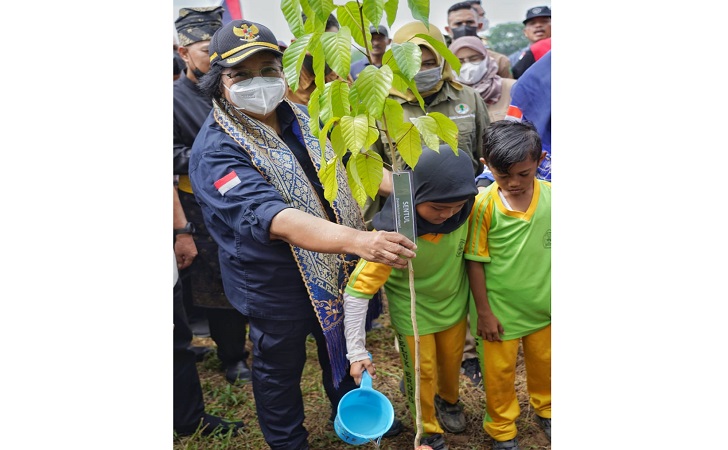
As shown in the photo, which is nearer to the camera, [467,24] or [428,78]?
[428,78]

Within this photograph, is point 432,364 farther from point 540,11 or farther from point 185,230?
point 540,11

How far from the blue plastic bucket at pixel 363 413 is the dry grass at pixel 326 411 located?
59 cm

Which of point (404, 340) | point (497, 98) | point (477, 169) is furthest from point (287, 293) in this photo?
point (497, 98)

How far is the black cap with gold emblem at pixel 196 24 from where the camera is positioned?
3.74m

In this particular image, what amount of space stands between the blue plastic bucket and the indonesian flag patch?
32.3 inches

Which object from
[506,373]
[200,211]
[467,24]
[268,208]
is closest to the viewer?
[268,208]

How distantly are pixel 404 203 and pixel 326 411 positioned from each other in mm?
1756

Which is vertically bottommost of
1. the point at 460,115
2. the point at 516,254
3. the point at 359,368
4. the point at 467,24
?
the point at 359,368

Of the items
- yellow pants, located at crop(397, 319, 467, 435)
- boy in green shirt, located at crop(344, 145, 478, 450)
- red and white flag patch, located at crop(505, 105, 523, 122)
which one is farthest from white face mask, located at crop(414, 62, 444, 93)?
yellow pants, located at crop(397, 319, 467, 435)

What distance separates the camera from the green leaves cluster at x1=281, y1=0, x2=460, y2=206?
5.70 ft

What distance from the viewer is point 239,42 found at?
247 centimetres

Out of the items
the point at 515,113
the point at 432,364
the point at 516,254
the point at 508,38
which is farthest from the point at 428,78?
the point at 508,38

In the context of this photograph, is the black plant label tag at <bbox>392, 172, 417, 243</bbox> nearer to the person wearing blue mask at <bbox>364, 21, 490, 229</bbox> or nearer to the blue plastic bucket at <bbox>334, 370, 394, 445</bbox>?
the blue plastic bucket at <bbox>334, 370, 394, 445</bbox>

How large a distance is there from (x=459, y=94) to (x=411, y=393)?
158 centimetres
